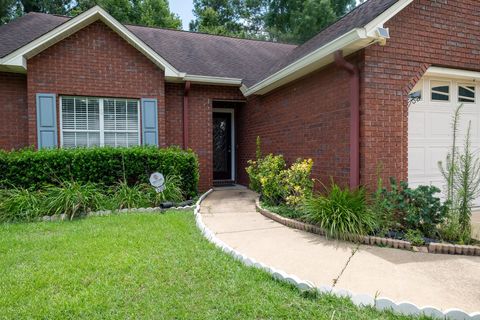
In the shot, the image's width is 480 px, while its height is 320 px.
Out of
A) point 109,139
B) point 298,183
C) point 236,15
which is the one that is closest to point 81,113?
point 109,139

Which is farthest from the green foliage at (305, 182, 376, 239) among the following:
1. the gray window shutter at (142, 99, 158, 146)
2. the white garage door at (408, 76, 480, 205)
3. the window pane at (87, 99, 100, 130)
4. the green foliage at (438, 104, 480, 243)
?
the window pane at (87, 99, 100, 130)

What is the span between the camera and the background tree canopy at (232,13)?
22.8m

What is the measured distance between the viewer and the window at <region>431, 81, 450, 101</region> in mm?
5961

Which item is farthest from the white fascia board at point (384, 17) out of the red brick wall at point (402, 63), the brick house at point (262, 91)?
the red brick wall at point (402, 63)

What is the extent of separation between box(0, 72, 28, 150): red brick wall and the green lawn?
3871 millimetres

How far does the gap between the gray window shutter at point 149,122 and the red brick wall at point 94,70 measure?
14 centimetres

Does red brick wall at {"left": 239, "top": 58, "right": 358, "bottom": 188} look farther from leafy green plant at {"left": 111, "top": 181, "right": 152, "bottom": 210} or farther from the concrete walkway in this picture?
leafy green plant at {"left": 111, "top": 181, "right": 152, "bottom": 210}

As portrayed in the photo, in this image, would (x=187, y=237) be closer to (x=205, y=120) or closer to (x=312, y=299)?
(x=312, y=299)

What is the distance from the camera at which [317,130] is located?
6.32 metres

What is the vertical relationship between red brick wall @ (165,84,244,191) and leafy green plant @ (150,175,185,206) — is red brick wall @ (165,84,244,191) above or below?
above

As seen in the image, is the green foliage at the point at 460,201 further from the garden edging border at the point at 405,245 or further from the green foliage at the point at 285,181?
the green foliage at the point at 285,181

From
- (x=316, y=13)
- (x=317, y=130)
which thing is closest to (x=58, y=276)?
(x=317, y=130)

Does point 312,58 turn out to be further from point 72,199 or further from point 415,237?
point 72,199

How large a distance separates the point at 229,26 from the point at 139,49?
83.2 feet
